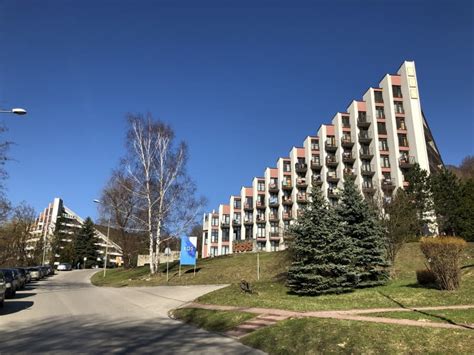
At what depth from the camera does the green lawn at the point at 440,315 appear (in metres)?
10.1

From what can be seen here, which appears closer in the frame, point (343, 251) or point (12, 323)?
point (12, 323)

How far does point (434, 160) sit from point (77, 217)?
396ft

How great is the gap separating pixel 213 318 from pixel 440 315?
7.18 m

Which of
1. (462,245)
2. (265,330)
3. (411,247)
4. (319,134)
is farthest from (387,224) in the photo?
(319,134)

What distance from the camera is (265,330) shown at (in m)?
11.1

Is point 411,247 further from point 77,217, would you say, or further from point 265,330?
point 77,217

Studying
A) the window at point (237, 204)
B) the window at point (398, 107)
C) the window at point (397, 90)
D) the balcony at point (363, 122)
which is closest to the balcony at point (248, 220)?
the window at point (237, 204)

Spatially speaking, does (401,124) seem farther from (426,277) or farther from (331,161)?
(426,277)

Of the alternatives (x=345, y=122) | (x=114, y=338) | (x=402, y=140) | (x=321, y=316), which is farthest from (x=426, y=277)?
(x=345, y=122)

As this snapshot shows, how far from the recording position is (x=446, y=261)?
15055 mm

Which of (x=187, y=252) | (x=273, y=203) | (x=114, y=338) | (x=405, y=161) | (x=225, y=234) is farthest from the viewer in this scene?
(x=225, y=234)

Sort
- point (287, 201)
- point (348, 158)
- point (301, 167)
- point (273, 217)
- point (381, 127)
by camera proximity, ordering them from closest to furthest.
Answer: point (381, 127) < point (348, 158) < point (301, 167) < point (287, 201) < point (273, 217)

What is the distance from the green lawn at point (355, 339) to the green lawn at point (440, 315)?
56.0 inches

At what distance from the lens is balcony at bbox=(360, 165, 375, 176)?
2446 inches
